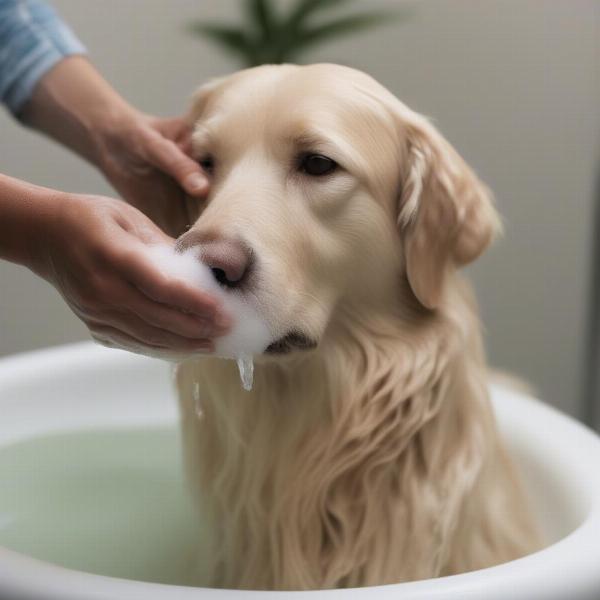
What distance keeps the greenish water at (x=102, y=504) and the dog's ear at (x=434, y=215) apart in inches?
15.1

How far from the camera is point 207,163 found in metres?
0.83

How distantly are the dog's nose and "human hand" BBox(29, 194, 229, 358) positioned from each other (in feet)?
0.10

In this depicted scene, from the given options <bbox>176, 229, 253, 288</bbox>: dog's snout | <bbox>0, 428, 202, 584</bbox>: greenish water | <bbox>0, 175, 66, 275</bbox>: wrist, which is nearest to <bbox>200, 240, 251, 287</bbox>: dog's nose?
<bbox>176, 229, 253, 288</bbox>: dog's snout

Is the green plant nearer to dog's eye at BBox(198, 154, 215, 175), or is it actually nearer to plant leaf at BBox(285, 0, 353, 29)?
plant leaf at BBox(285, 0, 353, 29)

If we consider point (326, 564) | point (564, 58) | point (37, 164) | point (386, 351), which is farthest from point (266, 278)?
point (564, 58)

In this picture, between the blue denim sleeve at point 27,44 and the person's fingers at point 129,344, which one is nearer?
the person's fingers at point 129,344

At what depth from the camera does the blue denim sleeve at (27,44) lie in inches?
40.5

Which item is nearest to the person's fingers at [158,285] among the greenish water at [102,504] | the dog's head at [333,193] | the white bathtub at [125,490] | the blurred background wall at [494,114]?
the dog's head at [333,193]

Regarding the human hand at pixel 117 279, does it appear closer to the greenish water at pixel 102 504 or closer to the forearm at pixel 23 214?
the forearm at pixel 23 214

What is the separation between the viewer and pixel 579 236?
1.79 metres

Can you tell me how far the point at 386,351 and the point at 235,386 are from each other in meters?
0.15

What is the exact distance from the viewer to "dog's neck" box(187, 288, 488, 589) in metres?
0.82

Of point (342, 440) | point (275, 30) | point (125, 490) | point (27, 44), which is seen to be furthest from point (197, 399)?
point (275, 30)

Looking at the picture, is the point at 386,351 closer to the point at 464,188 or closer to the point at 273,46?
the point at 464,188
